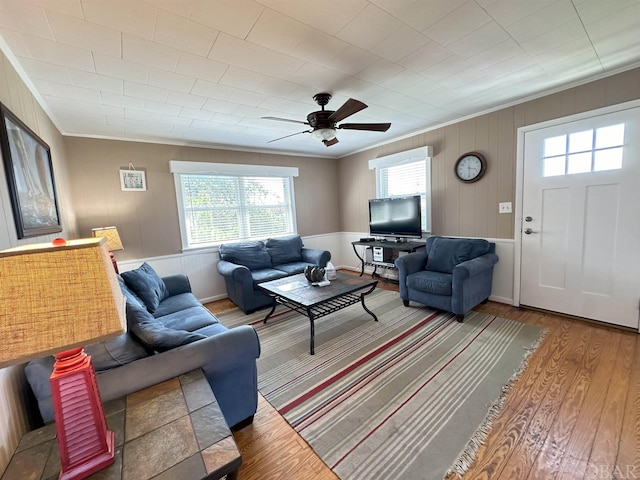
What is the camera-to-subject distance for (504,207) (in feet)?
10.5

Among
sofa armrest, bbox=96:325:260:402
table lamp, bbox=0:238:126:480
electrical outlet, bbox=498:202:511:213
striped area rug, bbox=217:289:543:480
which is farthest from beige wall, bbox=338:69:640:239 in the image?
table lamp, bbox=0:238:126:480

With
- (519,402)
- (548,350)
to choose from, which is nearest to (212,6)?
(519,402)

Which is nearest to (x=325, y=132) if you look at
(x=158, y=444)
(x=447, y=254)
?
(x=447, y=254)

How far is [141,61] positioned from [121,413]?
2.09 meters

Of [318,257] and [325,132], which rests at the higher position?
[325,132]

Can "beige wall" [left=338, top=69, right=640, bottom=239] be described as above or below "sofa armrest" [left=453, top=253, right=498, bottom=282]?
above

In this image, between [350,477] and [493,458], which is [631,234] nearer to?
[493,458]

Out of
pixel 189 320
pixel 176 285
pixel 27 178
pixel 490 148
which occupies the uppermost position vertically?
pixel 490 148

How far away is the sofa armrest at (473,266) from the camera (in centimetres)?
273

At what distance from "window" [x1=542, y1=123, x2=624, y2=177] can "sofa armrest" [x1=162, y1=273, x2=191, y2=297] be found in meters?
4.14

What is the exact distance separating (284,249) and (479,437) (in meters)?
3.26

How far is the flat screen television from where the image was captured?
3861mm

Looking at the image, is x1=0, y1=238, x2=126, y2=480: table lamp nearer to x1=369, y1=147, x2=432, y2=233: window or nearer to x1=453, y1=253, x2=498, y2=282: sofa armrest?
x1=453, y1=253, x2=498, y2=282: sofa armrest

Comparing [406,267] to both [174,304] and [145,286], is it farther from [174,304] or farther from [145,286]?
[145,286]
